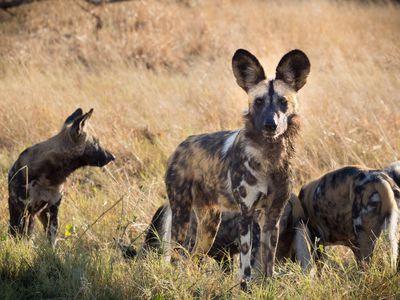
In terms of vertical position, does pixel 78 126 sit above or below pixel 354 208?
above

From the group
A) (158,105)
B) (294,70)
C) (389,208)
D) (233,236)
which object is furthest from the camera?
(158,105)

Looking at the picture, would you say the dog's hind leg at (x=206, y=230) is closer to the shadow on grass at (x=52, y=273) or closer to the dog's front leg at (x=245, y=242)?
the dog's front leg at (x=245, y=242)

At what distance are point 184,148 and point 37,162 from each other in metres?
1.07

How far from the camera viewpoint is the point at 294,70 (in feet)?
11.7

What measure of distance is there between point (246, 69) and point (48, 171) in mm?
1553

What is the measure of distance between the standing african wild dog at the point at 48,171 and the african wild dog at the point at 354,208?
133cm

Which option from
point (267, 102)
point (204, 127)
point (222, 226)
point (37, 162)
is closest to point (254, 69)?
point (267, 102)

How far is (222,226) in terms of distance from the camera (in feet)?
14.5

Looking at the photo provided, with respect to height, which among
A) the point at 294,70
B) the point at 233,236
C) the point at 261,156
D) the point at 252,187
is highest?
the point at 294,70

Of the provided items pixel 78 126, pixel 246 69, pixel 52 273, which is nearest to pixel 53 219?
pixel 78 126

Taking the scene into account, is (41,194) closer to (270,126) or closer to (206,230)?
(206,230)

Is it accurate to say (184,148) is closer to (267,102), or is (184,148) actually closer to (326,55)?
(267,102)

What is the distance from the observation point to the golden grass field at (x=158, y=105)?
336 centimetres

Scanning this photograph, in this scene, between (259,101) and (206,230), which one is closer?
(259,101)
